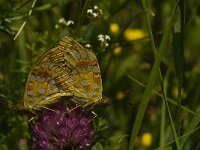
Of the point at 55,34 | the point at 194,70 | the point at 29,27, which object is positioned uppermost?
the point at 55,34

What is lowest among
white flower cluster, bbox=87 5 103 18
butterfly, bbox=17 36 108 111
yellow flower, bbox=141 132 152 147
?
yellow flower, bbox=141 132 152 147

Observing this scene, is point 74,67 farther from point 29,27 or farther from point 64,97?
point 29,27

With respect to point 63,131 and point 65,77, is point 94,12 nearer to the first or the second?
point 65,77

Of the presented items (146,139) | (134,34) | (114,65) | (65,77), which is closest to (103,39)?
(65,77)

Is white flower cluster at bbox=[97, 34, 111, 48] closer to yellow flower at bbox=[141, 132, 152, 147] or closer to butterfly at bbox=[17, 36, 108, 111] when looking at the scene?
butterfly at bbox=[17, 36, 108, 111]

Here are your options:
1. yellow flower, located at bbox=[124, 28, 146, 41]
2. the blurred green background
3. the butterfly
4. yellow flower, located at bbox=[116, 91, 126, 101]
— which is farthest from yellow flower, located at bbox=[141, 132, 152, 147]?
yellow flower, located at bbox=[124, 28, 146, 41]

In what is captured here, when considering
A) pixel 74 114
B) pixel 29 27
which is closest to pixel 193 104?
pixel 74 114
